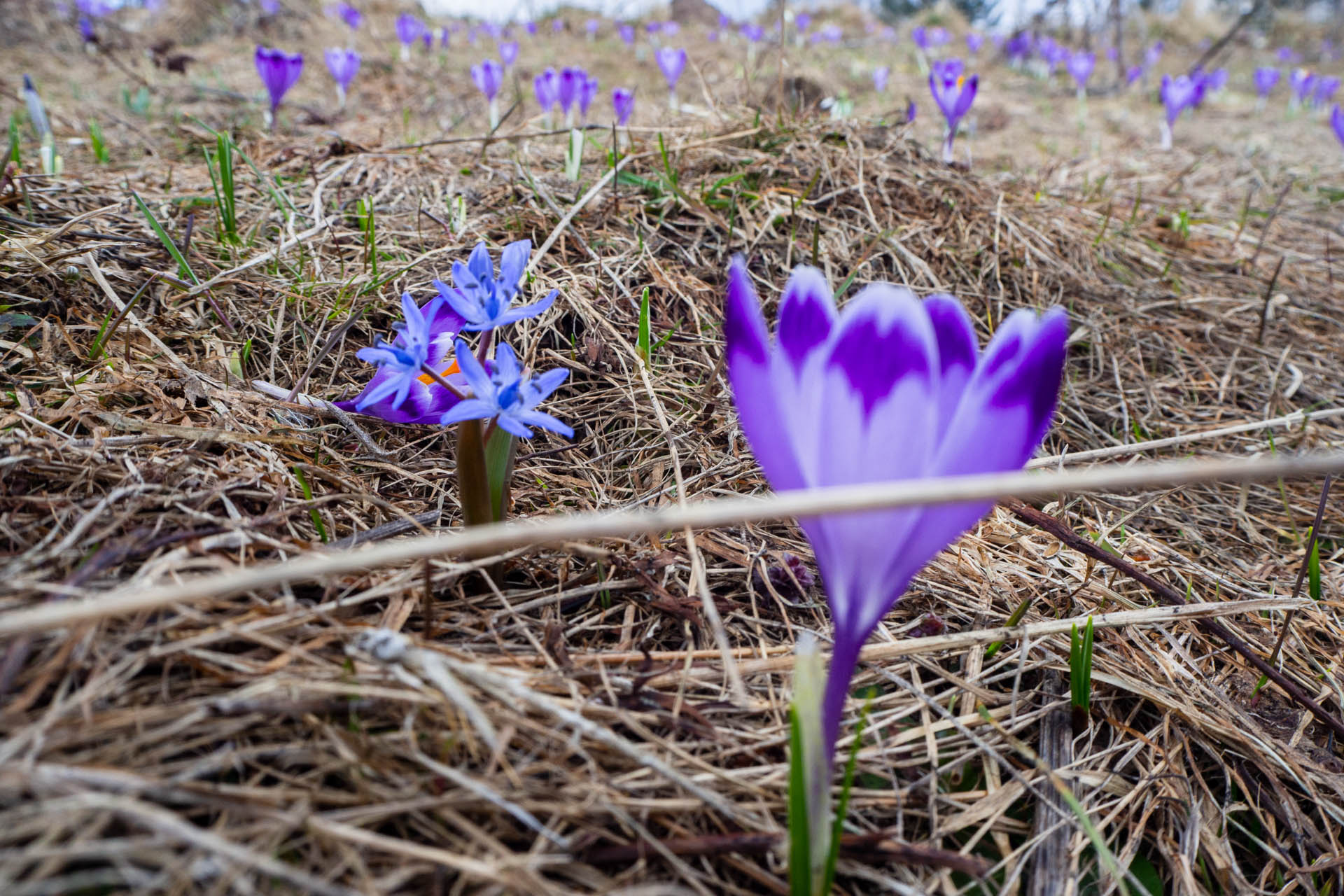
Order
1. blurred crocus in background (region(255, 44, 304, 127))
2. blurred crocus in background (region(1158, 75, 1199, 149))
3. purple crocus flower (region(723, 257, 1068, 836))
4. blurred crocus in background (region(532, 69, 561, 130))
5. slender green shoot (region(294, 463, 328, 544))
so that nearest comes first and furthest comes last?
1. purple crocus flower (region(723, 257, 1068, 836))
2. slender green shoot (region(294, 463, 328, 544))
3. blurred crocus in background (region(255, 44, 304, 127))
4. blurred crocus in background (region(532, 69, 561, 130))
5. blurred crocus in background (region(1158, 75, 1199, 149))

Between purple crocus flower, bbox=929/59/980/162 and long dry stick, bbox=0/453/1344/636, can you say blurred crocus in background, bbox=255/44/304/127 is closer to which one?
purple crocus flower, bbox=929/59/980/162

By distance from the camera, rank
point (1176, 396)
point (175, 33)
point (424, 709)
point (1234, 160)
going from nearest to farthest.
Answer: point (424, 709), point (1176, 396), point (1234, 160), point (175, 33)

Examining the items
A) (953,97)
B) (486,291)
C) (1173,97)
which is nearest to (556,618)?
(486,291)

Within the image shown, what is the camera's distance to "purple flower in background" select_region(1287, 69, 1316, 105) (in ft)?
28.8

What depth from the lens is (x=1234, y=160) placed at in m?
5.87

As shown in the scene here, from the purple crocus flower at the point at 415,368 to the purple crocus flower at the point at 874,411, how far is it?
47cm

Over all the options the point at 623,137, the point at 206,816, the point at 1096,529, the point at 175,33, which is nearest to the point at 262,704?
the point at 206,816

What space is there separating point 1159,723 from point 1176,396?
1514 mm

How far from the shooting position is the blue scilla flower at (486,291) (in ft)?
3.56

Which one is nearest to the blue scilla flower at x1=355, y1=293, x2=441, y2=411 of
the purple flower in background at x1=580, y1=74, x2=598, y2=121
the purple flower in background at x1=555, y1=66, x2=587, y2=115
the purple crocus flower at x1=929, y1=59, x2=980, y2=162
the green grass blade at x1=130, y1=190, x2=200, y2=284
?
the green grass blade at x1=130, y1=190, x2=200, y2=284

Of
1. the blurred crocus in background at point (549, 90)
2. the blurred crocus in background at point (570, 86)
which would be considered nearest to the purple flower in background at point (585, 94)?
the blurred crocus in background at point (570, 86)

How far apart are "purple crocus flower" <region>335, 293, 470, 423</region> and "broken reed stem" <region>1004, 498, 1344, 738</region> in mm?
1058

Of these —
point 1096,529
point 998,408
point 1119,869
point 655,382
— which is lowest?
point 1119,869

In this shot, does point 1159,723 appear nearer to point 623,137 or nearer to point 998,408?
point 998,408
